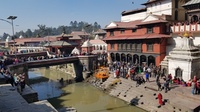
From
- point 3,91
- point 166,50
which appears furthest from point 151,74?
point 3,91

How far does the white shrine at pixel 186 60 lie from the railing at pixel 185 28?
3.38m

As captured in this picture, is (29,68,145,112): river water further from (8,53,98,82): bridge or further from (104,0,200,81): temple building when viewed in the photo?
(104,0,200,81): temple building

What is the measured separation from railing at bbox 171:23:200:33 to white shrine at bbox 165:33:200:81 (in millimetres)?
3376

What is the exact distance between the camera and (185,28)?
2666cm

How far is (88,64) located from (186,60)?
63.8 feet

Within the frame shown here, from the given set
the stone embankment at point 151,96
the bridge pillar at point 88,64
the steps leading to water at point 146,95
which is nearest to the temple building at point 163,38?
the stone embankment at point 151,96

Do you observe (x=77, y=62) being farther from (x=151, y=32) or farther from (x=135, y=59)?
(x=151, y=32)

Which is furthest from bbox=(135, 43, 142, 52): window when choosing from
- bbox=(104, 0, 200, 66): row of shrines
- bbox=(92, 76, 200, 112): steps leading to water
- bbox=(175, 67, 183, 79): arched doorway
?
bbox=(175, 67, 183, 79): arched doorway

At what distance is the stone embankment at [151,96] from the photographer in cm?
1795

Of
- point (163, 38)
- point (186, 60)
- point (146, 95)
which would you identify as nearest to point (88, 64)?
point (163, 38)

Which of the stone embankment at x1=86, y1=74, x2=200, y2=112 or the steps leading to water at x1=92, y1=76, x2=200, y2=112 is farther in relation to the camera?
the steps leading to water at x1=92, y1=76, x2=200, y2=112

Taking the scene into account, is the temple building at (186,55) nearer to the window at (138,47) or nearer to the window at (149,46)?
the window at (149,46)

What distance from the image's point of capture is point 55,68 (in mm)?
53375

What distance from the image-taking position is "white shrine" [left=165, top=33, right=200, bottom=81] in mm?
21928
